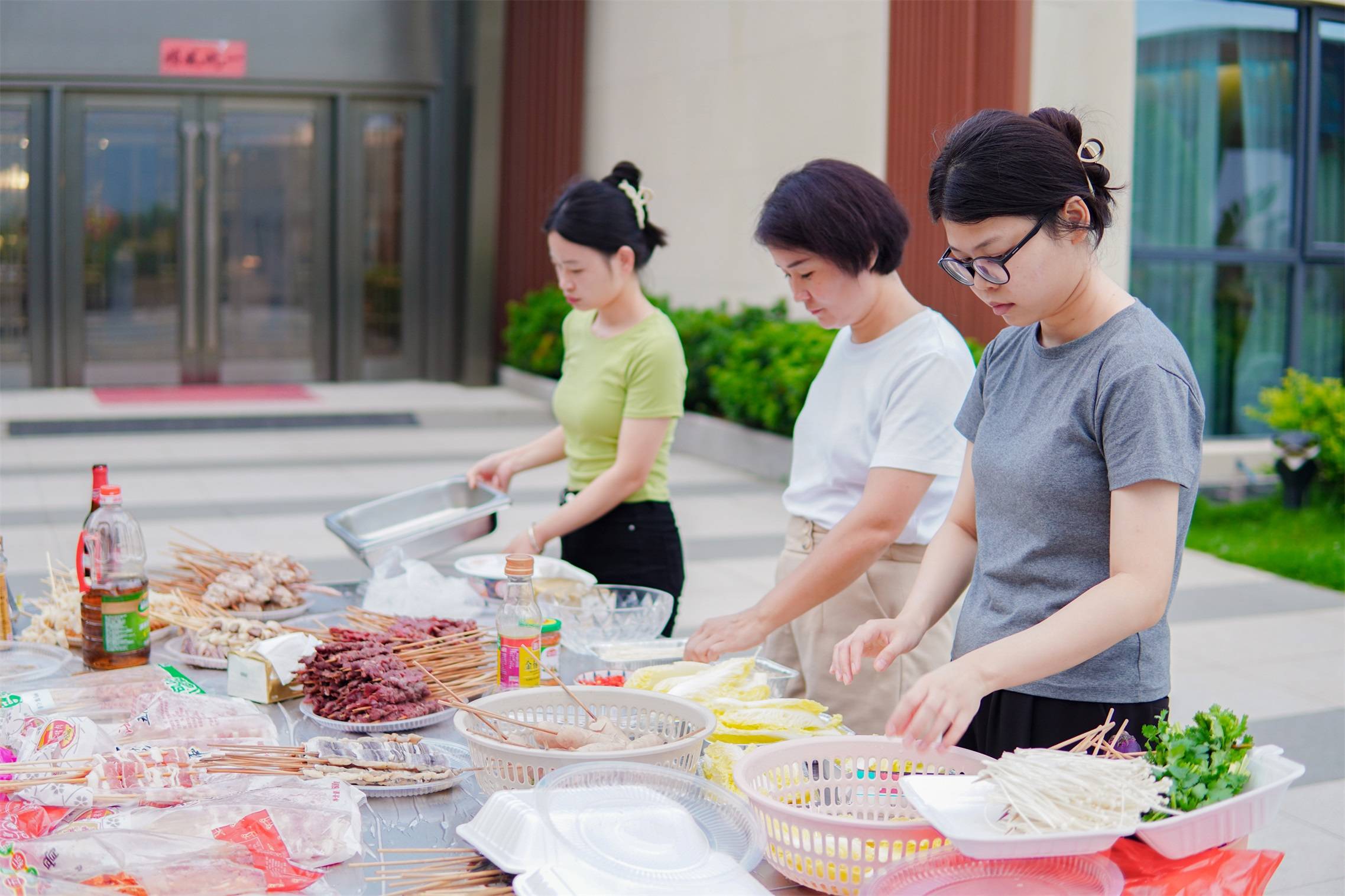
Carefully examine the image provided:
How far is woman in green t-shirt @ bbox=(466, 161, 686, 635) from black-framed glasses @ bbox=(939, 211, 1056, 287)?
128 cm

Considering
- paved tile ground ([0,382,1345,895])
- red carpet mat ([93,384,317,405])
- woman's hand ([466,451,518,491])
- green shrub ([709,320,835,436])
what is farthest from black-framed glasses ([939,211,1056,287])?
red carpet mat ([93,384,317,405])

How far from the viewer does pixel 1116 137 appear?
26.2 ft

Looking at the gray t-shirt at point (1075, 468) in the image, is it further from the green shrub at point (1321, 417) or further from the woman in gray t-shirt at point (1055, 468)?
the green shrub at point (1321, 417)

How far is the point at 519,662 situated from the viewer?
2096 millimetres

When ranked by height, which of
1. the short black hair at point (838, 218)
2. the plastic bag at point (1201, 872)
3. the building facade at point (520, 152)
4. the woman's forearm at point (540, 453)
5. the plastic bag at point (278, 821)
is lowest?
the plastic bag at point (278, 821)

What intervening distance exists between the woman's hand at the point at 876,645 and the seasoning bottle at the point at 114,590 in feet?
4.20

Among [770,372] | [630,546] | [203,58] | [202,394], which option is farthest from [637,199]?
[203,58]

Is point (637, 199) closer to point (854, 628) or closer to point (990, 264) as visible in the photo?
point (854, 628)

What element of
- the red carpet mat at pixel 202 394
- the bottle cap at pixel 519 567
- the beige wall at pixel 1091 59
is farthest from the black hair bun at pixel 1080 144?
the red carpet mat at pixel 202 394

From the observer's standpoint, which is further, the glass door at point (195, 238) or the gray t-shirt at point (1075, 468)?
the glass door at point (195, 238)

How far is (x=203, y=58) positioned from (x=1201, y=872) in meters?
12.0

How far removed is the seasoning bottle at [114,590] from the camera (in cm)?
233

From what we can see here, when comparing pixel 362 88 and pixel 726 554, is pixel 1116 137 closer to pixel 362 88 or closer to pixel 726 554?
pixel 726 554

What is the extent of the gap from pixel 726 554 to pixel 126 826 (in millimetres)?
5025
